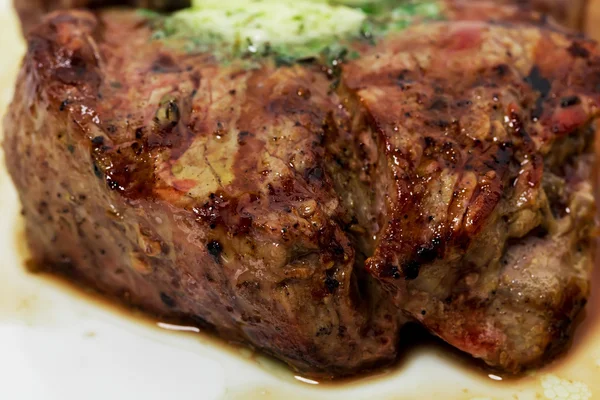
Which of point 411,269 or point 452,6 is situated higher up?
point 452,6

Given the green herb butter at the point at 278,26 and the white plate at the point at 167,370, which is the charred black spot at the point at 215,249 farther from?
the green herb butter at the point at 278,26

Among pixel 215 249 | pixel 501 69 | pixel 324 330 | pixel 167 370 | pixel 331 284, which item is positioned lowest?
pixel 167 370

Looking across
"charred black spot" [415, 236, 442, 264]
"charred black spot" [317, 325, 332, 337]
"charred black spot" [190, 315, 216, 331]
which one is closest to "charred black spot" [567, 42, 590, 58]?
"charred black spot" [415, 236, 442, 264]

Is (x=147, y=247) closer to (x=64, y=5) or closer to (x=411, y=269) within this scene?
(x=411, y=269)

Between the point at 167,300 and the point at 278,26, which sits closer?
the point at 167,300

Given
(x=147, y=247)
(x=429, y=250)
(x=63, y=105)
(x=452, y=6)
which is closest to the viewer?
(x=429, y=250)

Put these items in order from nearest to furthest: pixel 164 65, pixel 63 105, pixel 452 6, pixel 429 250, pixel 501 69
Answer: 1. pixel 429 250
2. pixel 63 105
3. pixel 501 69
4. pixel 164 65
5. pixel 452 6

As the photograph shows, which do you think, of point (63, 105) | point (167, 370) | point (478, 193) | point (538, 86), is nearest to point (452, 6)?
point (538, 86)

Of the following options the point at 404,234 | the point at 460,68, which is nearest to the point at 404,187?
the point at 404,234

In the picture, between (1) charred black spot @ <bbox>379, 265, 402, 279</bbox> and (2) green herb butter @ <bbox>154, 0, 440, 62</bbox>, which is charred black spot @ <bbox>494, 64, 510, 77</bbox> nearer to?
(2) green herb butter @ <bbox>154, 0, 440, 62</bbox>
